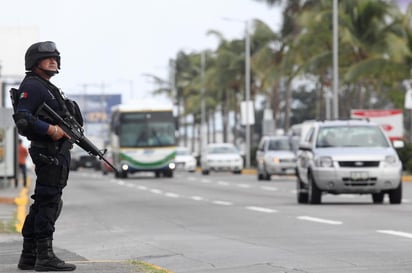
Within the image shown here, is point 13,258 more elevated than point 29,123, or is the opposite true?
point 29,123

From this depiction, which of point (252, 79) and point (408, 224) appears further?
point (252, 79)

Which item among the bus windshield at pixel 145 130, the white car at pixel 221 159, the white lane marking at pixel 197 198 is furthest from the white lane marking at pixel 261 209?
the white car at pixel 221 159

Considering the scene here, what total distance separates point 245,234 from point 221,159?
45.8 m

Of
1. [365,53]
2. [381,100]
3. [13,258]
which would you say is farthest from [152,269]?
[381,100]

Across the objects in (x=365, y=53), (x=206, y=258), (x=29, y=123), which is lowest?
(x=206, y=258)

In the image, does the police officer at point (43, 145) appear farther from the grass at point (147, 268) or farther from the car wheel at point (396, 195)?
the car wheel at point (396, 195)

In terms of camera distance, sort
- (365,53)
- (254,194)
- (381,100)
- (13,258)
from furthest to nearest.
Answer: (381,100), (365,53), (254,194), (13,258)

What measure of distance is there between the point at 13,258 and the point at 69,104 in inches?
98.5

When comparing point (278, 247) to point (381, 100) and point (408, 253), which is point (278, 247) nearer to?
point (408, 253)

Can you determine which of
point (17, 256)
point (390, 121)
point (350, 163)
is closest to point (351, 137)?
point (350, 163)

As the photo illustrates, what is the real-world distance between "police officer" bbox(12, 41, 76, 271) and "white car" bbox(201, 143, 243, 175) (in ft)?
171

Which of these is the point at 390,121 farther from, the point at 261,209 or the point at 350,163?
the point at 261,209

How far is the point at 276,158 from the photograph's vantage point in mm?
50625

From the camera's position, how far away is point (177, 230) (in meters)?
18.5
